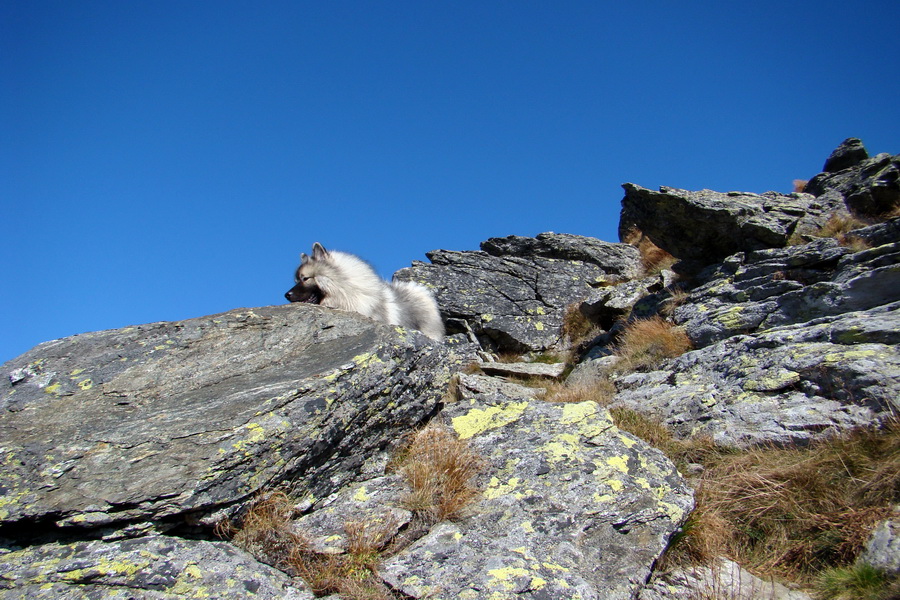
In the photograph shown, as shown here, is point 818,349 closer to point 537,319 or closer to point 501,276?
point 537,319

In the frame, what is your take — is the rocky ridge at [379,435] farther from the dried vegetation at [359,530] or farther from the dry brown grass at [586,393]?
the dry brown grass at [586,393]

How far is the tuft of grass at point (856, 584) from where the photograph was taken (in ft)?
12.3

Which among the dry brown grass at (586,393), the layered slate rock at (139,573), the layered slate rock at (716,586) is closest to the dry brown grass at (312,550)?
the layered slate rock at (139,573)

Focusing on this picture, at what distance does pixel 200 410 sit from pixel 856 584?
17.8 ft

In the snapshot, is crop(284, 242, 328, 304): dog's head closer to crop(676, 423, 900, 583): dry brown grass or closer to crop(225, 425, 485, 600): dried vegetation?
crop(225, 425, 485, 600): dried vegetation

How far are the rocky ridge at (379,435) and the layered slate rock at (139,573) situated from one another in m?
0.01

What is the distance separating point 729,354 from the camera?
25.7ft

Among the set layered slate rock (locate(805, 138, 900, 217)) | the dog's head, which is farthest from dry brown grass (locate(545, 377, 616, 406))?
layered slate rock (locate(805, 138, 900, 217))

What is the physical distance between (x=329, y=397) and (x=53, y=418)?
2.42m

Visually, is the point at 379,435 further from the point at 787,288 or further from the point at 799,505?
the point at 787,288

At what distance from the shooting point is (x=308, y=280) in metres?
8.55

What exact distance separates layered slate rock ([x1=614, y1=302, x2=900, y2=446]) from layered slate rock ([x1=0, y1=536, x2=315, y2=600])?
4888 mm

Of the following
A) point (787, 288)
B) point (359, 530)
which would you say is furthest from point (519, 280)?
point (359, 530)

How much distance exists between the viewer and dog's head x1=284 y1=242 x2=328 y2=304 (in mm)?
8438
